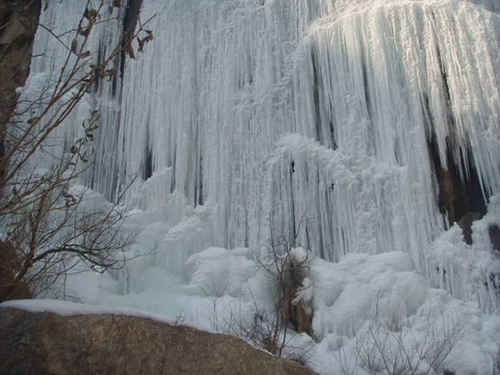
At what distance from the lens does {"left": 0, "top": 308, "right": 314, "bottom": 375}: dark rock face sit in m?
2.71

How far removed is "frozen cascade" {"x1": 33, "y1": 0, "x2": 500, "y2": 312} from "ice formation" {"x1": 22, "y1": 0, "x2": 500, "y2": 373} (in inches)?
1.1

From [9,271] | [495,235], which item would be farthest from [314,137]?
[9,271]

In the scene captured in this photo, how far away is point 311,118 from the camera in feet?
30.3

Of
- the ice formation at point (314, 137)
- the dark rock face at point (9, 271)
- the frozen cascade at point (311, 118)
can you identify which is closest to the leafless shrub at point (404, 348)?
the ice formation at point (314, 137)

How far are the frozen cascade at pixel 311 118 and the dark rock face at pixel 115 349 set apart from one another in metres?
4.94

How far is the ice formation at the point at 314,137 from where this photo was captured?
24.9ft

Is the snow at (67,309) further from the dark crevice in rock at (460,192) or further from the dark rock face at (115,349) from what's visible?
the dark crevice in rock at (460,192)

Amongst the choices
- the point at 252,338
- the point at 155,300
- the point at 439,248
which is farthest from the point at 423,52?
the point at 155,300

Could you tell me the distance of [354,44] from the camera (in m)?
9.08

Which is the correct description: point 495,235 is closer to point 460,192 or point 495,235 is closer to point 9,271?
point 460,192

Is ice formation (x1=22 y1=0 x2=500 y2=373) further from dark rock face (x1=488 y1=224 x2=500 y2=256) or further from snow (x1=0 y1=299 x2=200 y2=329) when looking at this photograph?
snow (x1=0 y1=299 x2=200 y2=329)

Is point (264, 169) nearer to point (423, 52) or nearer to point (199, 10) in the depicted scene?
point (423, 52)

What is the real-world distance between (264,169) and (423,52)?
3.47m

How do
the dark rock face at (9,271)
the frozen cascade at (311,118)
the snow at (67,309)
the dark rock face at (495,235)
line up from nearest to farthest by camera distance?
the snow at (67,309)
the dark rock face at (9,271)
the dark rock face at (495,235)
the frozen cascade at (311,118)
